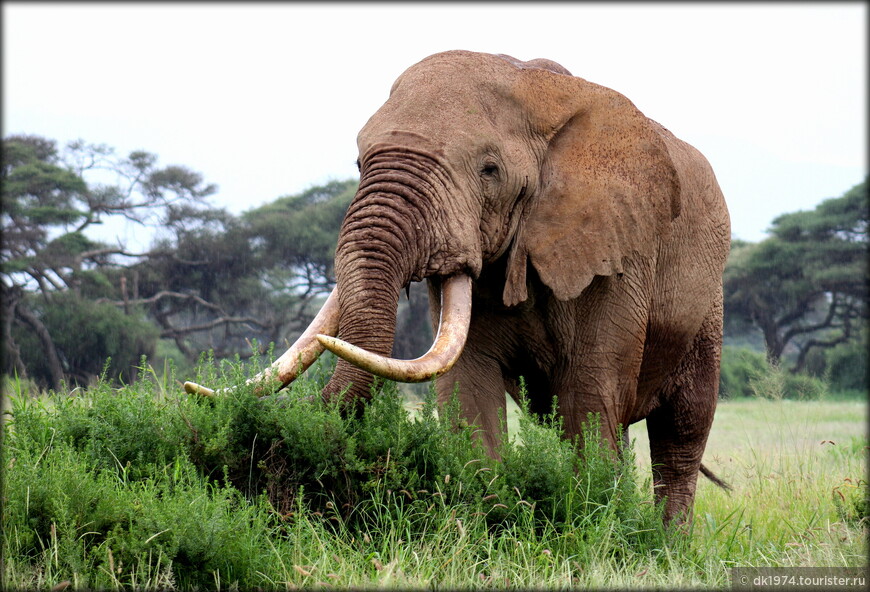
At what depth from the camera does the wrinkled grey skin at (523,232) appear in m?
4.38

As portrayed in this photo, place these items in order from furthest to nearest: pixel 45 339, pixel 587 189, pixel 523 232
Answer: pixel 45 339
pixel 587 189
pixel 523 232

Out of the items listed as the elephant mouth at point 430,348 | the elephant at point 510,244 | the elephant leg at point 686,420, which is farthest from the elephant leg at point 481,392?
the elephant leg at point 686,420

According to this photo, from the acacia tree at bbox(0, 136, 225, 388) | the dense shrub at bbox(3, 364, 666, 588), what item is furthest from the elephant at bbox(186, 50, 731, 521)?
the acacia tree at bbox(0, 136, 225, 388)

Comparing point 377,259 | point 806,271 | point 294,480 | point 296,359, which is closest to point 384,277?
point 377,259

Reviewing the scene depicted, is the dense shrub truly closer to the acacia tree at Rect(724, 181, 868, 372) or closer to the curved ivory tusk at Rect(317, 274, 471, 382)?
the curved ivory tusk at Rect(317, 274, 471, 382)

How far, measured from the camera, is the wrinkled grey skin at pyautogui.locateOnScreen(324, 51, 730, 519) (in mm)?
4383

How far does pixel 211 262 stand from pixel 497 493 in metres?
27.9

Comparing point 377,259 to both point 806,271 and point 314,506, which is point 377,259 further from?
point 806,271

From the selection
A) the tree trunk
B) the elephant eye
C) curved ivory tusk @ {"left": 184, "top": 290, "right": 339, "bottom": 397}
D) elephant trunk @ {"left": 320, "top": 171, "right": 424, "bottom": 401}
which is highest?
the elephant eye

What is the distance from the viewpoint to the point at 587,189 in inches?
196

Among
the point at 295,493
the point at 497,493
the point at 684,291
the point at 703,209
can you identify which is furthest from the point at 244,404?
the point at 703,209

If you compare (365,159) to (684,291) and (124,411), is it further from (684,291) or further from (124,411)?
(684,291)

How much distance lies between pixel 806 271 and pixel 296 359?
30.0 meters

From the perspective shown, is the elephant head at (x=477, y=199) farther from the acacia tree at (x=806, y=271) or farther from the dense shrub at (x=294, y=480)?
the acacia tree at (x=806, y=271)
